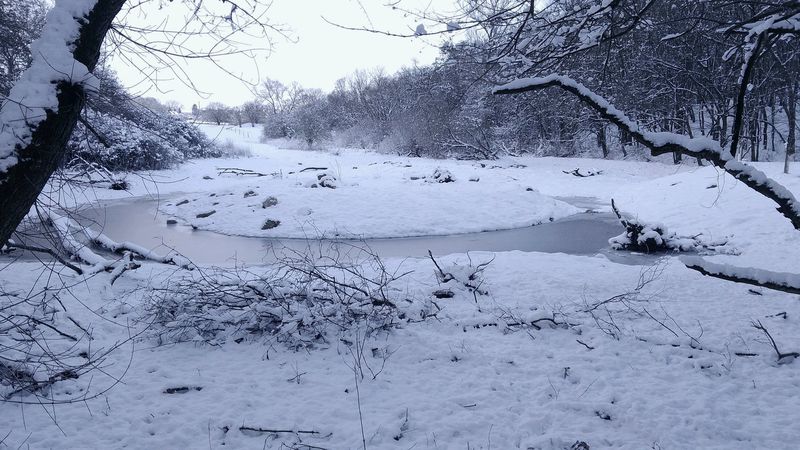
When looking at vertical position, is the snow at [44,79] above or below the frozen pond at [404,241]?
above

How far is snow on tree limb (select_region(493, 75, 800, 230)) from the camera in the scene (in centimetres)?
242

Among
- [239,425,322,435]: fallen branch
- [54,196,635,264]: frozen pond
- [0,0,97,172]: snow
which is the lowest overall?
[239,425,322,435]: fallen branch

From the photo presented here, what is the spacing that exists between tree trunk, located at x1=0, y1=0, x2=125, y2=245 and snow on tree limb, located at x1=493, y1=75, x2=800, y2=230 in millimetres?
2120

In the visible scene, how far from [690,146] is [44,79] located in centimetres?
319

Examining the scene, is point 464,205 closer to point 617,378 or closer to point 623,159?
point 617,378

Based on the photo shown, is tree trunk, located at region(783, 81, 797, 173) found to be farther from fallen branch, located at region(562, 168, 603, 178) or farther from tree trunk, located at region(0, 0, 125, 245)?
tree trunk, located at region(0, 0, 125, 245)

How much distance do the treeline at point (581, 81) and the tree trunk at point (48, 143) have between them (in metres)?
2.06

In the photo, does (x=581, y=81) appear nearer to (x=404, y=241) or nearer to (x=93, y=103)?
(x=404, y=241)

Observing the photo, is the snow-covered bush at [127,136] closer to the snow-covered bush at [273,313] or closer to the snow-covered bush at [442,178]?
the snow-covered bush at [273,313]

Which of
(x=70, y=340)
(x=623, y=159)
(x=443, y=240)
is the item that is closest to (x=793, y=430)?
(x=70, y=340)

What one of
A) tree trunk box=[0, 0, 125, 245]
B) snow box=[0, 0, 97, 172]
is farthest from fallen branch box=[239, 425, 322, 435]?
snow box=[0, 0, 97, 172]

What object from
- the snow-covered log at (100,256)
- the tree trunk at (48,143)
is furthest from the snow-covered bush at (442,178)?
the tree trunk at (48,143)

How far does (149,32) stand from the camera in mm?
3250

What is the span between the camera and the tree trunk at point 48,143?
86.9 inches
